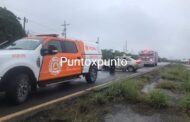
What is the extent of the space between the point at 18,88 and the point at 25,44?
1.76 metres

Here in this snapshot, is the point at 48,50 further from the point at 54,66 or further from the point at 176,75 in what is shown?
the point at 176,75

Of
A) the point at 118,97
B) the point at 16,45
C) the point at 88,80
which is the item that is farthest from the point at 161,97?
the point at 88,80

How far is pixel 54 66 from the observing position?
27.6 ft

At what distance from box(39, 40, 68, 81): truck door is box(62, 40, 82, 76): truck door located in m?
Result: 0.31

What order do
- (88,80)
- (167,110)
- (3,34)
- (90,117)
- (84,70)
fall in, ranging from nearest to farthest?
1. (90,117)
2. (167,110)
3. (84,70)
4. (88,80)
5. (3,34)

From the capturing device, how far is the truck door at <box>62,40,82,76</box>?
31.1 ft

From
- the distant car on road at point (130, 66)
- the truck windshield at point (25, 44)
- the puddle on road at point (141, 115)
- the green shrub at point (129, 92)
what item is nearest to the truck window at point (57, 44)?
the truck windshield at point (25, 44)

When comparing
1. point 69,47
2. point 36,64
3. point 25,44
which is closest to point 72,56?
point 69,47

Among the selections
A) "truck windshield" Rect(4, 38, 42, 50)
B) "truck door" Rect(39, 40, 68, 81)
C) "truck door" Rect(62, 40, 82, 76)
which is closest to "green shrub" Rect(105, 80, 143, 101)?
"truck door" Rect(39, 40, 68, 81)

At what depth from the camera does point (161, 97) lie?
6.92 m

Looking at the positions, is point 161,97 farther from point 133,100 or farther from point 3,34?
point 3,34

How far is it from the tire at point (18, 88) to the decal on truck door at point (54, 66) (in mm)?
1189

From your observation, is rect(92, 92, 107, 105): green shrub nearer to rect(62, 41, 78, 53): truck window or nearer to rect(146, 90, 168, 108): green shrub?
rect(146, 90, 168, 108): green shrub

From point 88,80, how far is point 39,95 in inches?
152
